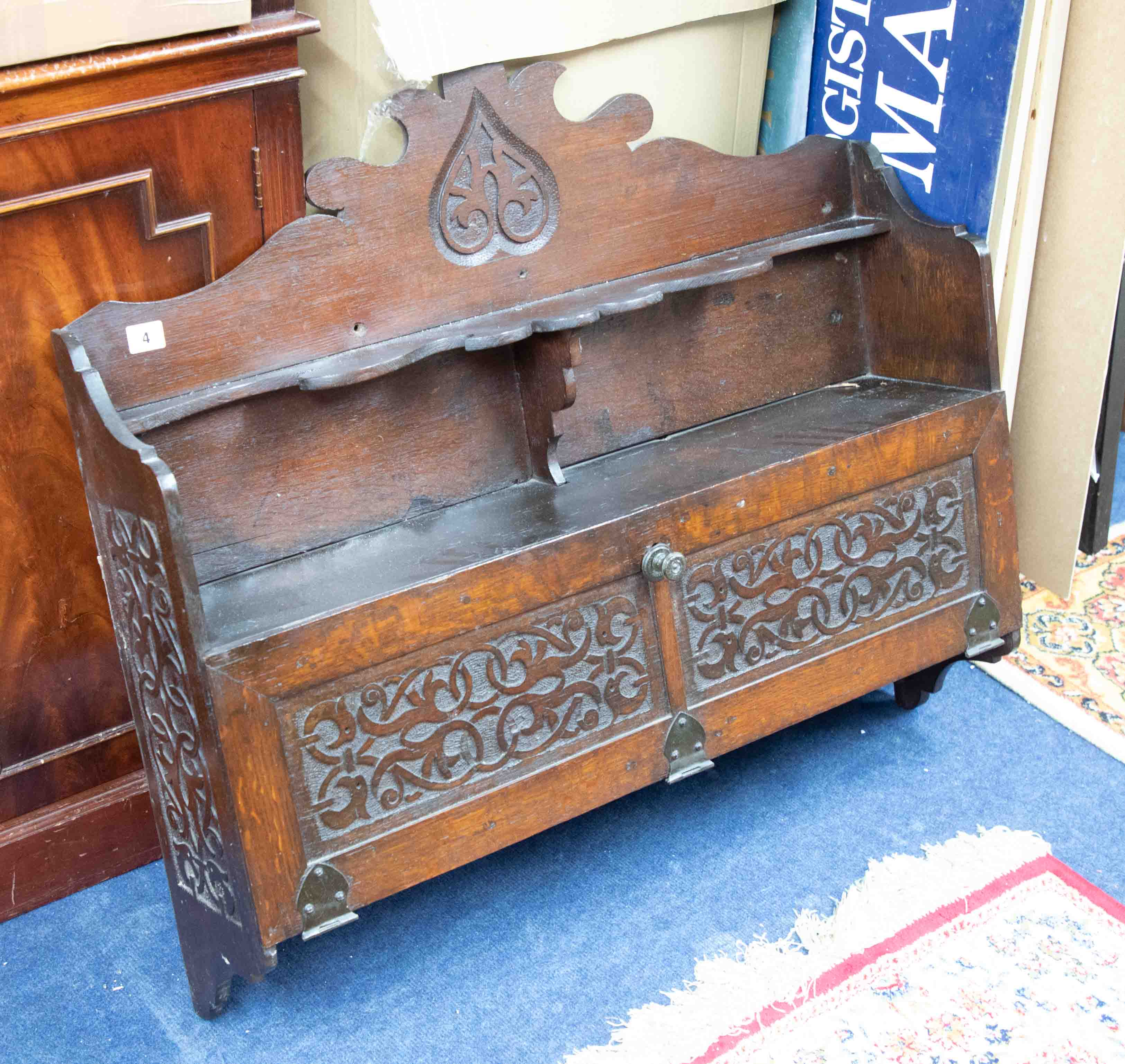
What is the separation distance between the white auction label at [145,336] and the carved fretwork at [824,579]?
751 mm

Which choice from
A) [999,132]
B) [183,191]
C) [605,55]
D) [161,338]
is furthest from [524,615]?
[999,132]

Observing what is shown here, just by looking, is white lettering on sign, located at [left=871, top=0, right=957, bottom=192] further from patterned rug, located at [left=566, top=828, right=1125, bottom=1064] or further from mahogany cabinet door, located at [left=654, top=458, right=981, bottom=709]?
patterned rug, located at [left=566, top=828, right=1125, bottom=1064]

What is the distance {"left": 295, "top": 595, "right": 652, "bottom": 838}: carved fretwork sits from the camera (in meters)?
1.63

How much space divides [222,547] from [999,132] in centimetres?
128

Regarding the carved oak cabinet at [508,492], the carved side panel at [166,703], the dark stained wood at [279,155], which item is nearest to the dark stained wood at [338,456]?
the carved oak cabinet at [508,492]

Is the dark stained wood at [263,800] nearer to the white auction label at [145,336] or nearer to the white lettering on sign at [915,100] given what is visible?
the white auction label at [145,336]

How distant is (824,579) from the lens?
1.96 meters

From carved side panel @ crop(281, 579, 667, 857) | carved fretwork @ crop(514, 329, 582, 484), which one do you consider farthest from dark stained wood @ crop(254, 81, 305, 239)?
carved side panel @ crop(281, 579, 667, 857)

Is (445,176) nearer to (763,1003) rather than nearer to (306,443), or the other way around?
(306,443)

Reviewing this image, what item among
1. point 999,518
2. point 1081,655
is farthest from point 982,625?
point 1081,655

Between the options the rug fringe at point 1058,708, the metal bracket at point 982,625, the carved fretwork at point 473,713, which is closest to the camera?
the carved fretwork at point 473,713

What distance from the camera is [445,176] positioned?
1791 millimetres

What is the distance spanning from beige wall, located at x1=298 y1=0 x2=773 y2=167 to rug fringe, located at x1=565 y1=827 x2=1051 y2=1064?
119 centimetres

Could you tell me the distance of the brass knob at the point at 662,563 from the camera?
177cm
